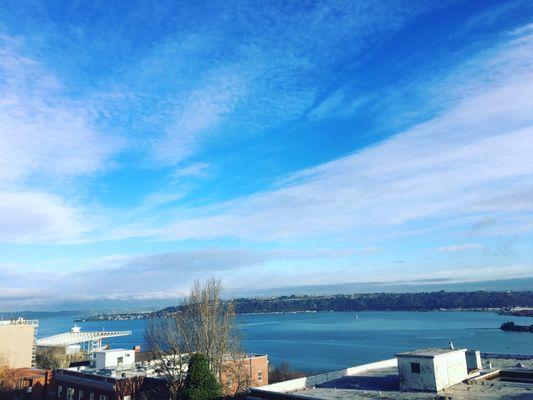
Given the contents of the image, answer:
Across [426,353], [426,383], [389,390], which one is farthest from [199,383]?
[426,353]

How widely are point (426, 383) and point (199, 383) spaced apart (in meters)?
14.2

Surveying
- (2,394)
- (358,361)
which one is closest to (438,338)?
(358,361)

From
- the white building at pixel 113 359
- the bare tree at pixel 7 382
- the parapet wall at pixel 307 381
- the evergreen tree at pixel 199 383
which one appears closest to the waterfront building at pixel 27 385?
the bare tree at pixel 7 382

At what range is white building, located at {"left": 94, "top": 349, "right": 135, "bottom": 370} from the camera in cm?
4381

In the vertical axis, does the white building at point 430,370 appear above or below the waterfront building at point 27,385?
above

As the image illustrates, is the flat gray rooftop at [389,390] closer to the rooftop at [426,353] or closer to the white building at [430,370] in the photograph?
the white building at [430,370]

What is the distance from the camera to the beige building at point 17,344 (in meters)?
62.1

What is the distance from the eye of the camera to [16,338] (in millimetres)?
63219

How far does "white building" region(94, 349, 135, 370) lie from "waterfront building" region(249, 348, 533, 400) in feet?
77.8

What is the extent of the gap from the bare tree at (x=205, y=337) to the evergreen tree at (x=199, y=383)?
818cm

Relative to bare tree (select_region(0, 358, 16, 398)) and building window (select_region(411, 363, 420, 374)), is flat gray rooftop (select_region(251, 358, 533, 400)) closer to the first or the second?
building window (select_region(411, 363, 420, 374))

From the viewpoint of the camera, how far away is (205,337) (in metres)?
40.5

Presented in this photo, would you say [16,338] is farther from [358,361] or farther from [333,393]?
[358,361]

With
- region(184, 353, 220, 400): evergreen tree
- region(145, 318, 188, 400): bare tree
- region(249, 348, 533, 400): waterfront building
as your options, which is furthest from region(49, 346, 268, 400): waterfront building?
region(249, 348, 533, 400): waterfront building
